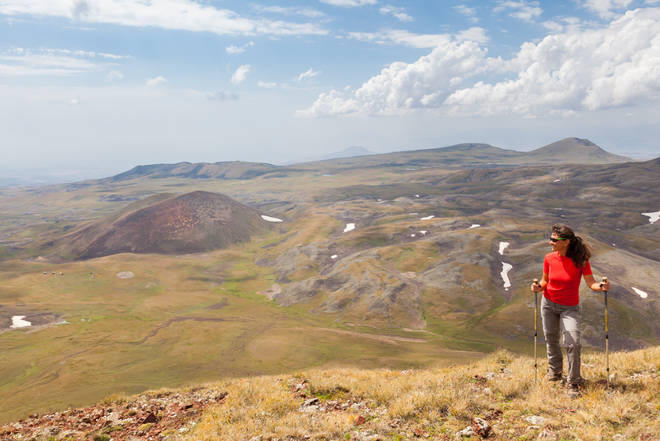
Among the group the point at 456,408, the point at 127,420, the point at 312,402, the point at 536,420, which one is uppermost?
the point at 536,420

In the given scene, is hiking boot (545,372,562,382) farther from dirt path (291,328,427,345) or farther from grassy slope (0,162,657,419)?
dirt path (291,328,427,345)

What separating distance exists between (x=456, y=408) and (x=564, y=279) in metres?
4.86

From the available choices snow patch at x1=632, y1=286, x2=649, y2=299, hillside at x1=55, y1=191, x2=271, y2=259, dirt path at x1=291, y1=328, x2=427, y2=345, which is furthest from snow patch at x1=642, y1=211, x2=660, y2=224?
hillside at x1=55, y1=191, x2=271, y2=259

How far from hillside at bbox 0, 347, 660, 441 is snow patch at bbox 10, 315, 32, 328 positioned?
335 ft

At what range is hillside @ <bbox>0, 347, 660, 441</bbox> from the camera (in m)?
8.67

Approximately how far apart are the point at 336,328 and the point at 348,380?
81731mm

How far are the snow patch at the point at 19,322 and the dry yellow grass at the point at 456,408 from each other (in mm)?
111254

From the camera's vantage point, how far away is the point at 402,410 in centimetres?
1073

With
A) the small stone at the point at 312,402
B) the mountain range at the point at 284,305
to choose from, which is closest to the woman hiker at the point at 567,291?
the small stone at the point at 312,402

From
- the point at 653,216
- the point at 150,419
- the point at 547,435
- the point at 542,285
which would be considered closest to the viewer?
the point at 547,435

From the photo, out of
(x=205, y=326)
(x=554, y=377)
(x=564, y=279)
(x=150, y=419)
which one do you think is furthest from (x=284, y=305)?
(x=564, y=279)

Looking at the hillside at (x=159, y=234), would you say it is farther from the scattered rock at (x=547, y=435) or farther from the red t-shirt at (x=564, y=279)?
the scattered rock at (x=547, y=435)

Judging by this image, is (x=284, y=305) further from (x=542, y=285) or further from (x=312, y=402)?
(x=542, y=285)

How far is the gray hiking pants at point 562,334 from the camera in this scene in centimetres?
967
